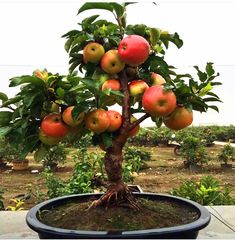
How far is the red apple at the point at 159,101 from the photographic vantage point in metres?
1.04

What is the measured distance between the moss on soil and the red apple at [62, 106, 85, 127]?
0.25 metres

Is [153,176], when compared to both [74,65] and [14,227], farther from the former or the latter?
[74,65]

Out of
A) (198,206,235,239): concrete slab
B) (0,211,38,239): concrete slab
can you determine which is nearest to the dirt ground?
(0,211,38,239): concrete slab

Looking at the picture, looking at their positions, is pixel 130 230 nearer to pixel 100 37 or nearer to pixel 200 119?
pixel 100 37

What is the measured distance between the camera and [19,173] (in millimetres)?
6094

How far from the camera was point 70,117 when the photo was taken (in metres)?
1.04

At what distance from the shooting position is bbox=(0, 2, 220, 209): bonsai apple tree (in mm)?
1049

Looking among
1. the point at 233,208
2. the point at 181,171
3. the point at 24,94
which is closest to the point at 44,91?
the point at 24,94

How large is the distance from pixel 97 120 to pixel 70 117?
66 millimetres

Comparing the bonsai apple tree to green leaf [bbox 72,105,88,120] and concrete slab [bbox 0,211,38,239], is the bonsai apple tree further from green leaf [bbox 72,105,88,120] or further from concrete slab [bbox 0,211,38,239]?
concrete slab [bbox 0,211,38,239]

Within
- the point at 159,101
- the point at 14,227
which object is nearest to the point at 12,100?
the point at 159,101

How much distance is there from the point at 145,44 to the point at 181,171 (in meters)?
5.13

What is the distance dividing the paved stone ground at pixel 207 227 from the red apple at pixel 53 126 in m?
0.83

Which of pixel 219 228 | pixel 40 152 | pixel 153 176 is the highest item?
pixel 40 152
